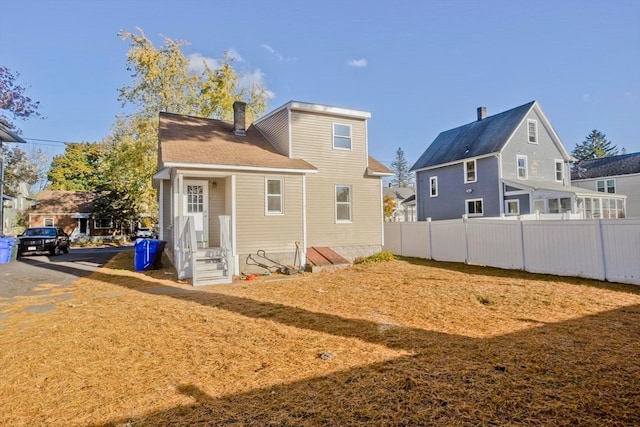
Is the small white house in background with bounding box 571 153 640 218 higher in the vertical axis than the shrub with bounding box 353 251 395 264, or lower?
higher

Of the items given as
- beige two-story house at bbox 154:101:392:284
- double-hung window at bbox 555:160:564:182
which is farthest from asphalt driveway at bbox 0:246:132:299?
double-hung window at bbox 555:160:564:182

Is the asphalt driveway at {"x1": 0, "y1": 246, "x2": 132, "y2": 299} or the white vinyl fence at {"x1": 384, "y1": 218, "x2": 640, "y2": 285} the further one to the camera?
the asphalt driveway at {"x1": 0, "y1": 246, "x2": 132, "y2": 299}

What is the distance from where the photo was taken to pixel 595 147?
63.7 meters

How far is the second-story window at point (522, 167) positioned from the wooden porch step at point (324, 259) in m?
15.7

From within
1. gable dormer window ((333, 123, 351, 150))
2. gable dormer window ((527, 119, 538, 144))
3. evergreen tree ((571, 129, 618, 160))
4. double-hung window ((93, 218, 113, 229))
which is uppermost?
evergreen tree ((571, 129, 618, 160))

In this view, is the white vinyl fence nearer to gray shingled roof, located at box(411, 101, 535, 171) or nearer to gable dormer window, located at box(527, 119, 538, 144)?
gray shingled roof, located at box(411, 101, 535, 171)

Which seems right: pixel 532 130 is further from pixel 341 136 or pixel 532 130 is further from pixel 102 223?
pixel 102 223

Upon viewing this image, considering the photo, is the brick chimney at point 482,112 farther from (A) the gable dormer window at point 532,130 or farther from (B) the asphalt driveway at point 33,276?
(B) the asphalt driveway at point 33,276

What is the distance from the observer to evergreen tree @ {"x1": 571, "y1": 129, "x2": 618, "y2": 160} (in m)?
62.9

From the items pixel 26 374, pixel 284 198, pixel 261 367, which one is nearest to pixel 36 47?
pixel 284 198

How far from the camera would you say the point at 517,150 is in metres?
21.6

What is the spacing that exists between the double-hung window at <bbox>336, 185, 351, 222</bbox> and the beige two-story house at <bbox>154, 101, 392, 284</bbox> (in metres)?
0.04

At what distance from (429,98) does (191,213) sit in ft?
75.8

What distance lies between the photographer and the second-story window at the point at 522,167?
71.5 ft
